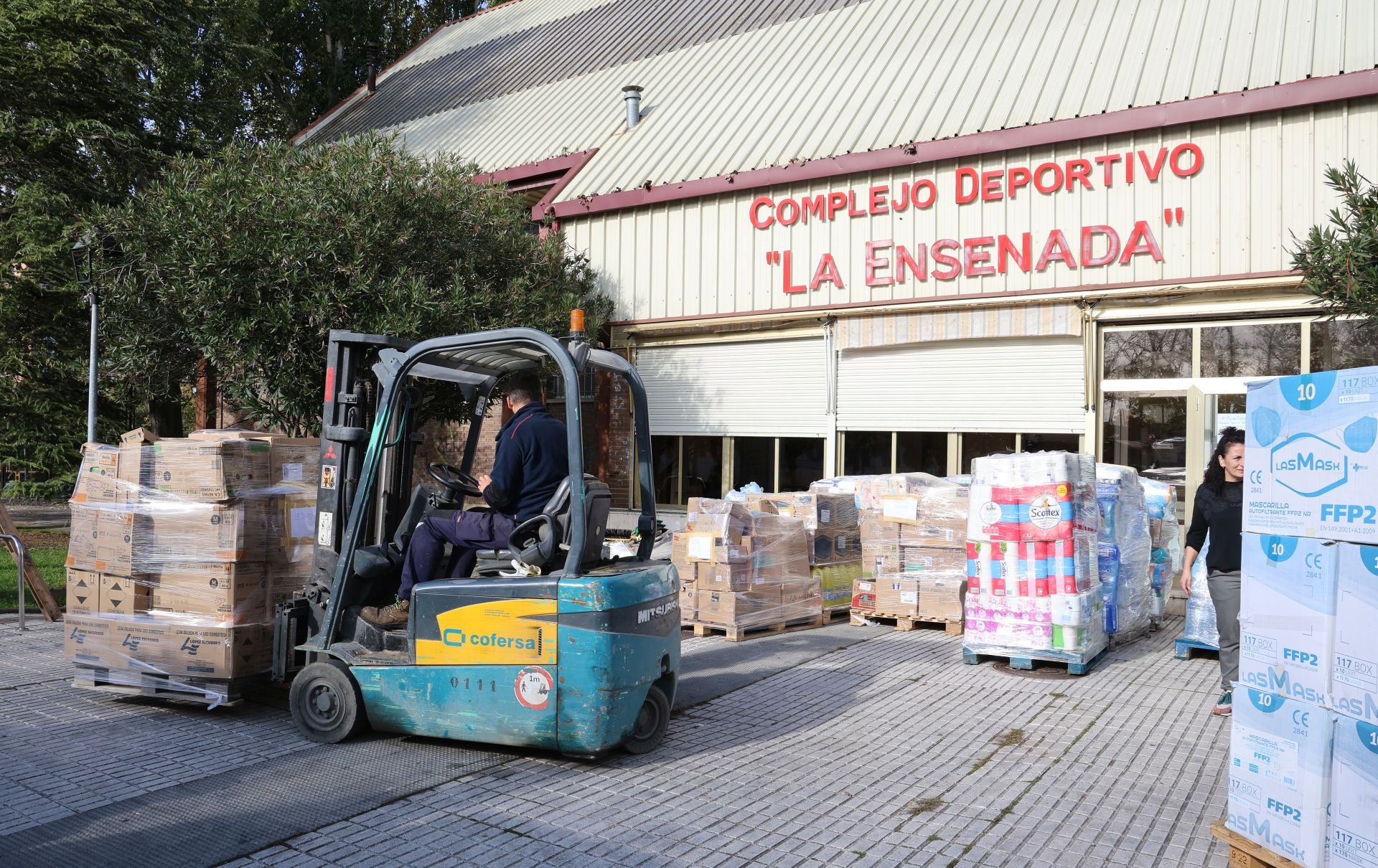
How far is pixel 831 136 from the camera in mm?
14969

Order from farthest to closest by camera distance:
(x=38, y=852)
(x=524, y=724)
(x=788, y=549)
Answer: (x=788, y=549) < (x=524, y=724) < (x=38, y=852)

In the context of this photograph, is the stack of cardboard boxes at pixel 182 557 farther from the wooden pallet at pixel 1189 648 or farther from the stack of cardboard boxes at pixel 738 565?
the wooden pallet at pixel 1189 648

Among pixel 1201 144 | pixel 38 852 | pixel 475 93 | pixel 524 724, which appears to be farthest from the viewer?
pixel 475 93

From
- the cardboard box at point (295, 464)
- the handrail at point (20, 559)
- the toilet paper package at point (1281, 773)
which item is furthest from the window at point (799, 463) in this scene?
the toilet paper package at point (1281, 773)

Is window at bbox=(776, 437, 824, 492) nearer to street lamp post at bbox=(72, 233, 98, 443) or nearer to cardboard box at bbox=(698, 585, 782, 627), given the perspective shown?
cardboard box at bbox=(698, 585, 782, 627)

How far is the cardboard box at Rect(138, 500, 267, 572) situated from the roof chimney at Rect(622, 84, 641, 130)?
13.0 meters

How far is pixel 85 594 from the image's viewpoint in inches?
273

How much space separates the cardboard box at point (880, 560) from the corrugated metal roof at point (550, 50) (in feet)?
41.4

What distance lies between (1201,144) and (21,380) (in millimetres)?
19420

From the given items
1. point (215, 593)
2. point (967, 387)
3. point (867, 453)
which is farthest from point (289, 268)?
point (967, 387)

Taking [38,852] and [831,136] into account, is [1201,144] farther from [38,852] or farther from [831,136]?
[38,852]

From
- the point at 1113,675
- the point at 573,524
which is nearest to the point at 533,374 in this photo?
the point at 573,524

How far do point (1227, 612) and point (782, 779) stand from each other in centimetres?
371

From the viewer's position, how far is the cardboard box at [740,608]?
9961mm
